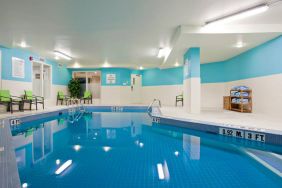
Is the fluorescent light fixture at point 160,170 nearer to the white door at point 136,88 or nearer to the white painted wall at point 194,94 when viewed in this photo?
the white painted wall at point 194,94

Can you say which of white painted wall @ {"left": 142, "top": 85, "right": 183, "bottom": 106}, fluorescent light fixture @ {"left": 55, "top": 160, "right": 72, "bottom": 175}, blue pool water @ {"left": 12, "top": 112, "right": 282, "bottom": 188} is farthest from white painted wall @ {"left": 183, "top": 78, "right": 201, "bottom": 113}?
white painted wall @ {"left": 142, "top": 85, "right": 183, "bottom": 106}

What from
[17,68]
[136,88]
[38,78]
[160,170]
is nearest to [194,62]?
[160,170]

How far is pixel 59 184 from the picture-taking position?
1.83 meters

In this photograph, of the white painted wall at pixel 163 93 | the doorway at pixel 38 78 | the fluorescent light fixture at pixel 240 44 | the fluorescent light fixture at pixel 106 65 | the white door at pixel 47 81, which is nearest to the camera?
the fluorescent light fixture at pixel 240 44

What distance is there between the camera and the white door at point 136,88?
1359cm

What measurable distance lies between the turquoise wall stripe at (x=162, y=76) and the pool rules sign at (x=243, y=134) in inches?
315

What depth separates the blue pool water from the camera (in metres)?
1.91

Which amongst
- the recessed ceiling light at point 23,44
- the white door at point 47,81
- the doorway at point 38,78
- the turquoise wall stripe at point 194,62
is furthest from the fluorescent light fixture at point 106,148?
the white door at point 47,81

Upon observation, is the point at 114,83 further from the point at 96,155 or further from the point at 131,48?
the point at 96,155

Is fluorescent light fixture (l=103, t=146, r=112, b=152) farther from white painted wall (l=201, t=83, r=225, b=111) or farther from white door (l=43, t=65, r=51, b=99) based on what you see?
white door (l=43, t=65, r=51, b=99)

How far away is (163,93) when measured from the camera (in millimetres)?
12734

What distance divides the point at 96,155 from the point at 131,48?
5.57 meters

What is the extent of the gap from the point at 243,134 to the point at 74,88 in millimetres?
10613

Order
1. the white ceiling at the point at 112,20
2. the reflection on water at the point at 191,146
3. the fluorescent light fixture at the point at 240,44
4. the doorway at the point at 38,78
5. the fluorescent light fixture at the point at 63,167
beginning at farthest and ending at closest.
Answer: the doorway at the point at 38,78 < the fluorescent light fixture at the point at 240,44 < the white ceiling at the point at 112,20 < the reflection on water at the point at 191,146 < the fluorescent light fixture at the point at 63,167
